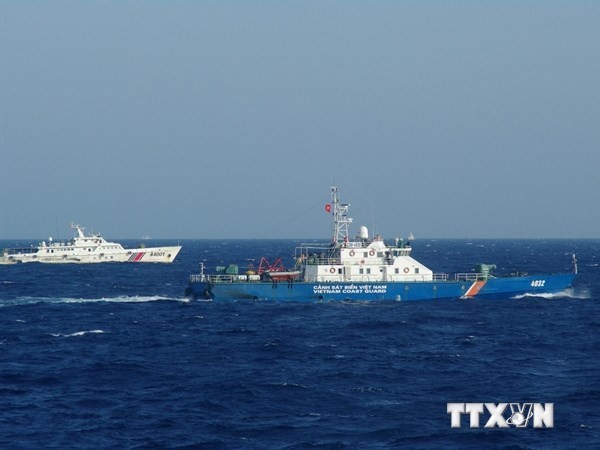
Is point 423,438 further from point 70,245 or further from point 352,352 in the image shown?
point 70,245

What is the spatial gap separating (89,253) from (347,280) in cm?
10325

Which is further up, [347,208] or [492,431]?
[347,208]

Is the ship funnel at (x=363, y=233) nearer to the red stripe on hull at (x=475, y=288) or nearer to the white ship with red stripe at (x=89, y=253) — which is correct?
the red stripe on hull at (x=475, y=288)

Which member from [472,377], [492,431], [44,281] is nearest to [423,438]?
[492,431]

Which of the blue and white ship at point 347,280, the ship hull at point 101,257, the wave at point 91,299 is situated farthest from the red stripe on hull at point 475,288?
the ship hull at point 101,257

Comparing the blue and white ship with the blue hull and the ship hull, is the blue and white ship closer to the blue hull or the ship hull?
the blue hull

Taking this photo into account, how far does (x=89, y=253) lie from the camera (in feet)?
566

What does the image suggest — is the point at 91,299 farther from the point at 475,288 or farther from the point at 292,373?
the point at 292,373

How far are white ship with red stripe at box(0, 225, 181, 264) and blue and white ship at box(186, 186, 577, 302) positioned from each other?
313 ft

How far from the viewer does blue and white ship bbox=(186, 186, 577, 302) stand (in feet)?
259

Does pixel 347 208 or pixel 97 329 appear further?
pixel 347 208

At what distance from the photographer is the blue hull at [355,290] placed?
79.0 meters

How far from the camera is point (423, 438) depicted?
35.0 meters

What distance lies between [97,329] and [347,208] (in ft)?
83.5
